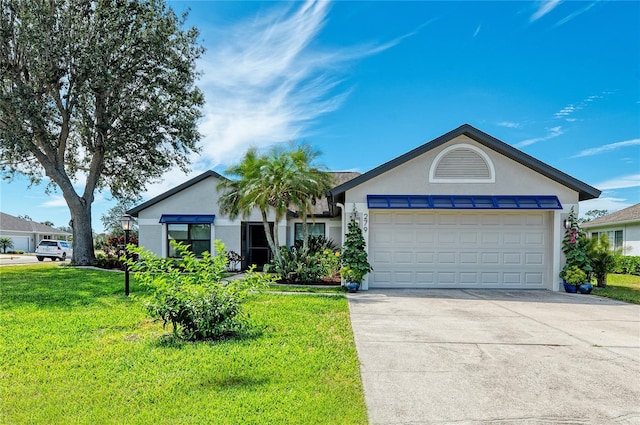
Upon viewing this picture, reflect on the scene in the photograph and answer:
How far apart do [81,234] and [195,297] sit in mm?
16913

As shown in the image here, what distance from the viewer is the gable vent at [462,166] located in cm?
1171

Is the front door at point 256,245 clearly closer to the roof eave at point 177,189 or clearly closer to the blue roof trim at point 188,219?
the blue roof trim at point 188,219

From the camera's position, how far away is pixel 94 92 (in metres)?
17.6

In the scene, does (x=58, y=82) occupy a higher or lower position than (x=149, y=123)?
higher

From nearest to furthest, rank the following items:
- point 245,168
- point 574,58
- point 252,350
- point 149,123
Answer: point 252,350, point 574,58, point 245,168, point 149,123

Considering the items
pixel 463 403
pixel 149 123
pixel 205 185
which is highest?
pixel 149 123

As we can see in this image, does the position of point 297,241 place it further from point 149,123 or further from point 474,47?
point 474,47

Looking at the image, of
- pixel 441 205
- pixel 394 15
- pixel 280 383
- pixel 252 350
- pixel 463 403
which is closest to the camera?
pixel 463 403

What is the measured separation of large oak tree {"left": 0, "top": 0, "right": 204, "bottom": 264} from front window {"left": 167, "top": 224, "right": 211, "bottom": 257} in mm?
4055

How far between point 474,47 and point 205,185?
41.5 feet

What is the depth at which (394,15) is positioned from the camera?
10492mm

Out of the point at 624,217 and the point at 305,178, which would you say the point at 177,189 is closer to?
the point at 305,178

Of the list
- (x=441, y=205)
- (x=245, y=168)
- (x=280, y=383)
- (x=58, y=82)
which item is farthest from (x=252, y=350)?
(x=58, y=82)

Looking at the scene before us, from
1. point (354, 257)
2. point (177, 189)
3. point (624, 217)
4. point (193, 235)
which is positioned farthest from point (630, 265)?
point (177, 189)
